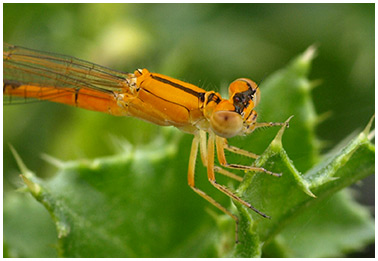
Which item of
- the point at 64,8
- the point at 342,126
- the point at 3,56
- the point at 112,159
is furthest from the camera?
the point at 64,8

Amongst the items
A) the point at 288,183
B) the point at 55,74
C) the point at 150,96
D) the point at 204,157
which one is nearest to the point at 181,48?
the point at 55,74

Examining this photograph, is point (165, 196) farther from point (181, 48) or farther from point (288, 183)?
point (181, 48)

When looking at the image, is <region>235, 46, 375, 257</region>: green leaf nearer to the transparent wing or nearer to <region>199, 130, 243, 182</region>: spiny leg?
<region>199, 130, 243, 182</region>: spiny leg

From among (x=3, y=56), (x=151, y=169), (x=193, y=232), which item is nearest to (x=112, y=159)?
(x=151, y=169)

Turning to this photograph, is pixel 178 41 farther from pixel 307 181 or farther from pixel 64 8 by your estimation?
pixel 307 181

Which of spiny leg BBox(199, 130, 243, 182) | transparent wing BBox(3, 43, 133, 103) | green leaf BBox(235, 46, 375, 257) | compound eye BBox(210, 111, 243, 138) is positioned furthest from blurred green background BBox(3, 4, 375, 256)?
green leaf BBox(235, 46, 375, 257)

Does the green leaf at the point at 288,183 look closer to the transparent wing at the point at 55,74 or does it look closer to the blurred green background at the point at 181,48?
the transparent wing at the point at 55,74
